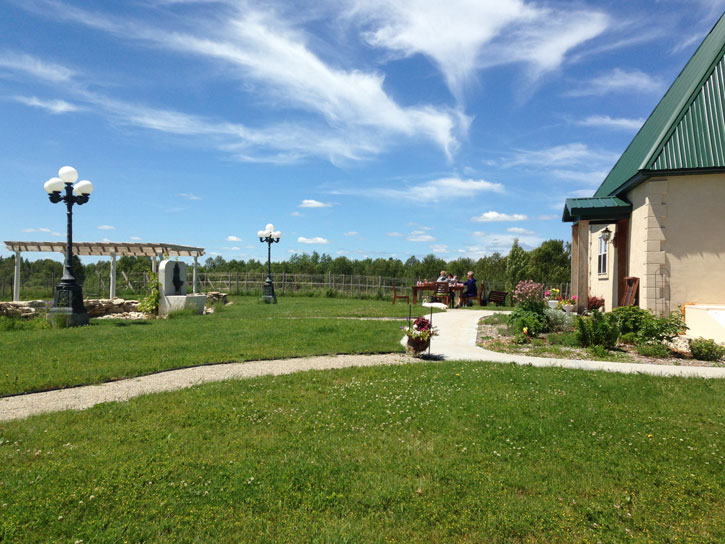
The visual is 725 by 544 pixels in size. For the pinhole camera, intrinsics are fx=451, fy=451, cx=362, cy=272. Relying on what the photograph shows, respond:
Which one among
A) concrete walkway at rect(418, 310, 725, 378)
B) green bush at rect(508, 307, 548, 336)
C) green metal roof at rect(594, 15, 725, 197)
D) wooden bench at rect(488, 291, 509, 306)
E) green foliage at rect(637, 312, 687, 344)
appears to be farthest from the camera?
wooden bench at rect(488, 291, 509, 306)

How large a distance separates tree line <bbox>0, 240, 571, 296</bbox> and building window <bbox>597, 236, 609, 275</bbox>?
29.6ft

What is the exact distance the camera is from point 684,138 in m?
11.1

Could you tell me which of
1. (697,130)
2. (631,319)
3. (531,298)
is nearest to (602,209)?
(697,130)

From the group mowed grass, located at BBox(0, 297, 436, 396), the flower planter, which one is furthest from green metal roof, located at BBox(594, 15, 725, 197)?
mowed grass, located at BBox(0, 297, 436, 396)

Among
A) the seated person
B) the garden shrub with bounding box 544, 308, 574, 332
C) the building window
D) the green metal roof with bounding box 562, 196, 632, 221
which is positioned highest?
the green metal roof with bounding box 562, 196, 632, 221

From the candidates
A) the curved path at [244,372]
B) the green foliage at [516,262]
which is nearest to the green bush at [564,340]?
the curved path at [244,372]

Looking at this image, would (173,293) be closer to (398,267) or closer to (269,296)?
(269,296)

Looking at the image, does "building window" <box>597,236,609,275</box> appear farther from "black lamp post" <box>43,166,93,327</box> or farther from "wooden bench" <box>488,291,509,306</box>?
"black lamp post" <box>43,166,93,327</box>

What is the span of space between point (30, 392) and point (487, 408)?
5.80 meters

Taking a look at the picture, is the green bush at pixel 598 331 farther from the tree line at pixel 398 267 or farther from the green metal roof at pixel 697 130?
the tree line at pixel 398 267

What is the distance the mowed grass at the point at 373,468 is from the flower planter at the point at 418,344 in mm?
2669

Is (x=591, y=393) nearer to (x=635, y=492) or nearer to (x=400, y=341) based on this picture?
(x=635, y=492)

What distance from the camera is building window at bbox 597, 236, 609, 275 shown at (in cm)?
1541

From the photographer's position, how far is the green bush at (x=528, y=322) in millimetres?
10336
